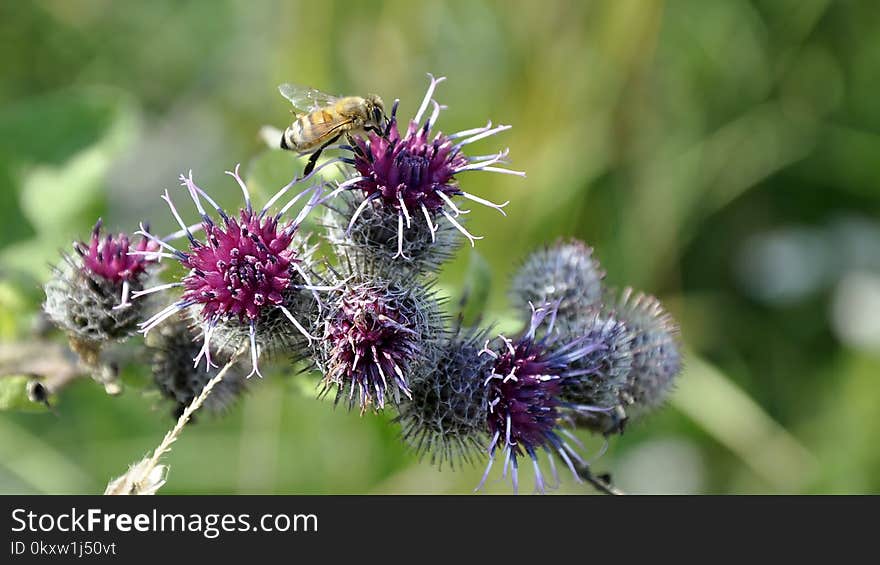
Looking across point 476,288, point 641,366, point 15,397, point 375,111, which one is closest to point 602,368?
point 641,366

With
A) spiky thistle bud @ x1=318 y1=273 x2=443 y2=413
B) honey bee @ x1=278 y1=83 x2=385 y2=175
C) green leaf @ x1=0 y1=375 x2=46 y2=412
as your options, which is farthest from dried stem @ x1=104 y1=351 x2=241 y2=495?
honey bee @ x1=278 y1=83 x2=385 y2=175

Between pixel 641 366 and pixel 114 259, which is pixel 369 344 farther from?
pixel 641 366

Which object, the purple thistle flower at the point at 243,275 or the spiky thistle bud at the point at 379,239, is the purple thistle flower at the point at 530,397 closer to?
the spiky thistle bud at the point at 379,239

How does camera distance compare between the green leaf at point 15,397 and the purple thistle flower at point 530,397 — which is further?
the green leaf at point 15,397

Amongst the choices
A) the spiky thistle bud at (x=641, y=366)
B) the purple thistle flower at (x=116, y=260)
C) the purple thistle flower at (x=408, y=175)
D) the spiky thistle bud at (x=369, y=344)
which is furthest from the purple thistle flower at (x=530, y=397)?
the purple thistle flower at (x=116, y=260)

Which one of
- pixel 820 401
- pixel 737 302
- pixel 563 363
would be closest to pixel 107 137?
pixel 563 363

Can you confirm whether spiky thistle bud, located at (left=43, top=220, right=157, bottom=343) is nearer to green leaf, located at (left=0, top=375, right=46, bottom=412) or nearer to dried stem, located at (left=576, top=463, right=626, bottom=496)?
green leaf, located at (left=0, top=375, right=46, bottom=412)

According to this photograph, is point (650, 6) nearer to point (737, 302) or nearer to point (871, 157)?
point (871, 157)
